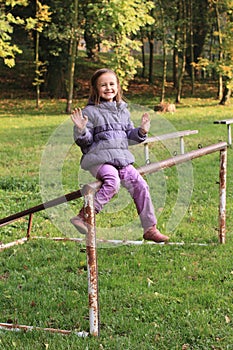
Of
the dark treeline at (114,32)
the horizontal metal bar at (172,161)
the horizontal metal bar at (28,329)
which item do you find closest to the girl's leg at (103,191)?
the horizontal metal bar at (172,161)

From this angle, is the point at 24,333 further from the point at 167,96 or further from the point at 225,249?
the point at 167,96

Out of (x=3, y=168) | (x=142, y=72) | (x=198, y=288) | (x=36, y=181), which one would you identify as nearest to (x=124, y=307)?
(x=198, y=288)

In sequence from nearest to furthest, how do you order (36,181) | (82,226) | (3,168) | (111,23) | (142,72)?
(82,226), (36,181), (3,168), (111,23), (142,72)

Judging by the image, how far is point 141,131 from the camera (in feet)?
14.7

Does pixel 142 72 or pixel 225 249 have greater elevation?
pixel 142 72

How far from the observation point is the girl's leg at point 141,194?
445 centimetres

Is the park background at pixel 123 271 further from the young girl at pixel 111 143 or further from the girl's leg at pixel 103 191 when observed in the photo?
the girl's leg at pixel 103 191

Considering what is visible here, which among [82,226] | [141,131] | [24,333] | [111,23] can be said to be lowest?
[24,333]

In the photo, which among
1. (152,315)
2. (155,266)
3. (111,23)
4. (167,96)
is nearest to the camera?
(152,315)

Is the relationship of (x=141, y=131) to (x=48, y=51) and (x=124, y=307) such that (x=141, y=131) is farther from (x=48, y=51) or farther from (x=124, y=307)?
(x=48, y=51)

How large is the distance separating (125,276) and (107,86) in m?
1.77

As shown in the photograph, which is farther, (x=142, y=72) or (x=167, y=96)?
(x=142, y=72)

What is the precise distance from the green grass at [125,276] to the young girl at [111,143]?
654mm

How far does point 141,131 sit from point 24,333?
1.73 metres
